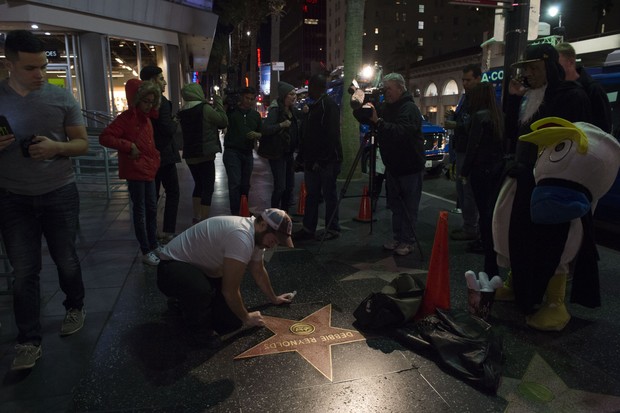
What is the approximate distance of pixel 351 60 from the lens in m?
10.7

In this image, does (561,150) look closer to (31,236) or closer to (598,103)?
(598,103)

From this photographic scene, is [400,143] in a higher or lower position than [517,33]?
lower

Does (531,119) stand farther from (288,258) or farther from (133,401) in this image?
(133,401)

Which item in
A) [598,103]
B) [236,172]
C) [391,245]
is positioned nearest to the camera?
[598,103]

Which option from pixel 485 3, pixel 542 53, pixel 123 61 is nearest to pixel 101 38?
pixel 123 61

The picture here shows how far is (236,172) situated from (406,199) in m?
2.43

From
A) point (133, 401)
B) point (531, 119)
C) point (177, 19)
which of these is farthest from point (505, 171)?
point (177, 19)

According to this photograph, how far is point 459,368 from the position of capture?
289 cm

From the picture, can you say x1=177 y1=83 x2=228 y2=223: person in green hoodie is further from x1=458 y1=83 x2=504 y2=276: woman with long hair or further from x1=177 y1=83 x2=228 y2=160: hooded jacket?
x1=458 y1=83 x2=504 y2=276: woman with long hair

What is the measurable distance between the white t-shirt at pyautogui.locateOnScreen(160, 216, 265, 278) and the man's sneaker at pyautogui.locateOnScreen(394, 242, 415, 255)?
2.43 m

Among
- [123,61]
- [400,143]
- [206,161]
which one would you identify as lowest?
[206,161]

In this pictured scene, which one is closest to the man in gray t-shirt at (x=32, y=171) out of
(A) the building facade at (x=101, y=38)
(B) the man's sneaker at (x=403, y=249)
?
(B) the man's sneaker at (x=403, y=249)

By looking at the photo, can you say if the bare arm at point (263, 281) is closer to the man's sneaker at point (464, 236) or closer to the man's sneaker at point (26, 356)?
the man's sneaker at point (26, 356)

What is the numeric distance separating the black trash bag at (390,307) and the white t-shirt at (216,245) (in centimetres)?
93
